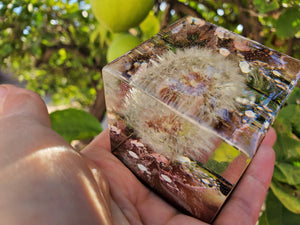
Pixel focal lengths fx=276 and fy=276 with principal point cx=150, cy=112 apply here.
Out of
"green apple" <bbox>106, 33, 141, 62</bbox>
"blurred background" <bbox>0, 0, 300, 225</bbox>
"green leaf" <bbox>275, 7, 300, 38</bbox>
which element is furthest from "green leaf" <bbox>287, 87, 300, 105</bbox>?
"green apple" <bbox>106, 33, 141, 62</bbox>

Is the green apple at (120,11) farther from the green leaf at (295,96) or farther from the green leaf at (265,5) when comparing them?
the green leaf at (295,96)

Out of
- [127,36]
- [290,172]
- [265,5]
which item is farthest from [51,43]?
[290,172]

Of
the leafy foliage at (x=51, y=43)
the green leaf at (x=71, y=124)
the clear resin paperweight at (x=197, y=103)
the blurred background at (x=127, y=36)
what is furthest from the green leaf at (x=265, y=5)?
the leafy foliage at (x=51, y=43)

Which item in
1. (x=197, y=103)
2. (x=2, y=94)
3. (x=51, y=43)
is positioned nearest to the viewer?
(x=197, y=103)

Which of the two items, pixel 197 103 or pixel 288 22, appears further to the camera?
pixel 288 22

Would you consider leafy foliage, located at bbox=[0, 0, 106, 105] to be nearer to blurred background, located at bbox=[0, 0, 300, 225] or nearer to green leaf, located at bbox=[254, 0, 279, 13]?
blurred background, located at bbox=[0, 0, 300, 225]

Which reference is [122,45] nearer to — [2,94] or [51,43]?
[2,94]
